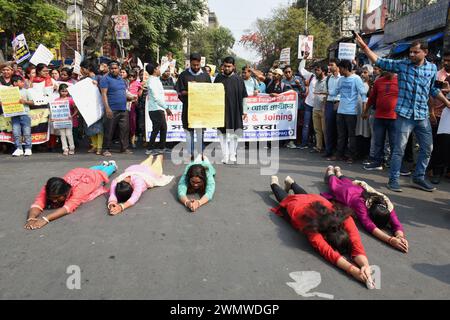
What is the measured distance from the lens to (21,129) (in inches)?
310

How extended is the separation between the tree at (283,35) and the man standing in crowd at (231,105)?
98.3 ft

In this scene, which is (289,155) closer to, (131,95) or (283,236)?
(131,95)

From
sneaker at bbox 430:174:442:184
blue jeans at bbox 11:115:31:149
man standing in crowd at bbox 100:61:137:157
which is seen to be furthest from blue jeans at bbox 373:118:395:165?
blue jeans at bbox 11:115:31:149

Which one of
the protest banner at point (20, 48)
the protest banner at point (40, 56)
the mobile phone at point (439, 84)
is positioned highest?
the protest banner at point (20, 48)

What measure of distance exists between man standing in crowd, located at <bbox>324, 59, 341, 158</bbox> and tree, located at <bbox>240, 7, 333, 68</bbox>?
2882cm

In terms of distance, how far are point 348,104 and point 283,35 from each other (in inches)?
1317

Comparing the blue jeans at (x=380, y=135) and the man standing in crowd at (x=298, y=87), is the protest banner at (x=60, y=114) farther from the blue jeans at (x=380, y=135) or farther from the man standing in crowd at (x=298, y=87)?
the blue jeans at (x=380, y=135)

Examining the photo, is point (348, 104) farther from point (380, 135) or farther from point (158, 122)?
point (158, 122)

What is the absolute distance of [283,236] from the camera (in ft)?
13.2

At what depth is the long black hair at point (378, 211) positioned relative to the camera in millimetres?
4020

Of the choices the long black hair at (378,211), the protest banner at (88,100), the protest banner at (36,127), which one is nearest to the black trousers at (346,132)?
the long black hair at (378,211)

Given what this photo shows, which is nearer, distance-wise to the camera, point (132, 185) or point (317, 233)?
point (317, 233)

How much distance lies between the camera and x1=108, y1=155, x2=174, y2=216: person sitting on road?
4.57 m

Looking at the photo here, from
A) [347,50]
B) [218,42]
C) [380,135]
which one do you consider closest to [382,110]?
[380,135]
